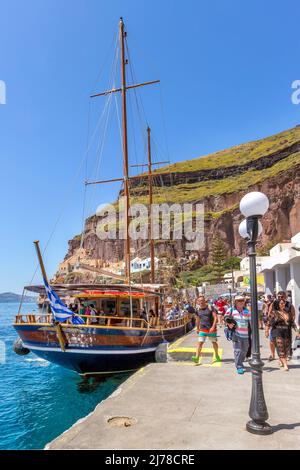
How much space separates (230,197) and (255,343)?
363 ft

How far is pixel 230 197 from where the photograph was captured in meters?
112

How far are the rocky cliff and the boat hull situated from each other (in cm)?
3215

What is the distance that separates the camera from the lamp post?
5000 mm

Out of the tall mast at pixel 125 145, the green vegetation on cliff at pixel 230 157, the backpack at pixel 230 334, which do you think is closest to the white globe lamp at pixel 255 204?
the backpack at pixel 230 334

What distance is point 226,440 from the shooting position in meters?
4.76

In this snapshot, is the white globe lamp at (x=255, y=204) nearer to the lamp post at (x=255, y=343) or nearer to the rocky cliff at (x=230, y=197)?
the lamp post at (x=255, y=343)

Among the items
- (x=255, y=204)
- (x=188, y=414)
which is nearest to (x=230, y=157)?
(x=255, y=204)

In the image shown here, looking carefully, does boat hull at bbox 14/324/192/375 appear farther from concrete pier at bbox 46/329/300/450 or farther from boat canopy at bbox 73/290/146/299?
concrete pier at bbox 46/329/300/450

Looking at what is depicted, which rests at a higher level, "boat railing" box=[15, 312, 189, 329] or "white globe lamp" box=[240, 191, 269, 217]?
"white globe lamp" box=[240, 191, 269, 217]

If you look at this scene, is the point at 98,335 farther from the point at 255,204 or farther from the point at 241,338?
the point at 255,204

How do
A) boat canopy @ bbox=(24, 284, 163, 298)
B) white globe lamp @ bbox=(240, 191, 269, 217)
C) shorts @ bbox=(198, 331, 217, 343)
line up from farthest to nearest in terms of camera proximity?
boat canopy @ bbox=(24, 284, 163, 298) → shorts @ bbox=(198, 331, 217, 343) → white globe lamp @ bbox=(240, 191, 269, 217)

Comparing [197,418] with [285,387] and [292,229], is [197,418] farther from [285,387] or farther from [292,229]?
[292,229]

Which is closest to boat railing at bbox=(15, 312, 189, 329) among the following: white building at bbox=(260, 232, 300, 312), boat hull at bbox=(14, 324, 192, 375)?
boat hull at bbox=(14, 324, 192, 375)
